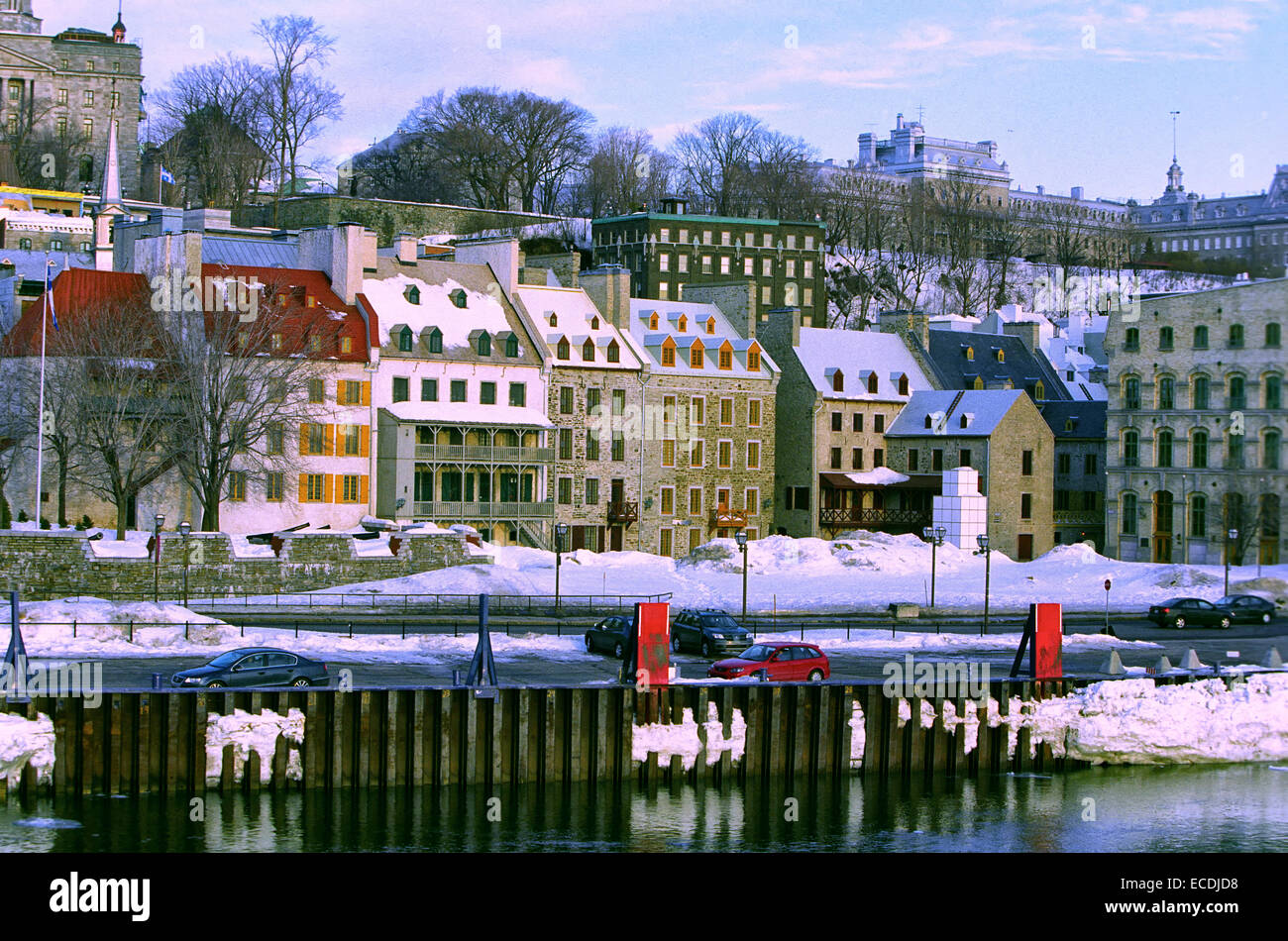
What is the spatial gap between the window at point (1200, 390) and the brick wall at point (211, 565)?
2669cm

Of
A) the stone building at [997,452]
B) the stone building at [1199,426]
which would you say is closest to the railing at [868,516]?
the stone building at [997,452]

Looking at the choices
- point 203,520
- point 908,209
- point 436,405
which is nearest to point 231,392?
point 203,520

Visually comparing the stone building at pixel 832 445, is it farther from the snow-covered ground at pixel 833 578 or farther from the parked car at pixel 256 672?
the parked car at pixel 256 672

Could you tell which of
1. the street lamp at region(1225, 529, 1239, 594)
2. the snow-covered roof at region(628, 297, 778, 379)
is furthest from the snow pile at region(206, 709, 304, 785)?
the snow-covered roof at region(628, 297, 778, 379)

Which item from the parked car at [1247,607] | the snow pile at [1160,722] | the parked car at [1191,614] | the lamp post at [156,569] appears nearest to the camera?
the snow pile at [1160,722]

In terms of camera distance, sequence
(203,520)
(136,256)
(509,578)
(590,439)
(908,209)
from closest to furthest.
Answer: (509,578)
(203,520)
(136,256)
(590,439)
(908,209)

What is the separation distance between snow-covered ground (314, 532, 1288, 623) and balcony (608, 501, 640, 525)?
6.93 metres

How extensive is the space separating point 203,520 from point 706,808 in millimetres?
35332

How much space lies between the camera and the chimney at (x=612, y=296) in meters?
87.1

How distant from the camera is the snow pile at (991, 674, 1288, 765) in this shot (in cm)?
4738

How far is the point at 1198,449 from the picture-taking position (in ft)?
200

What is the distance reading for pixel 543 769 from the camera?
4234 centimetres

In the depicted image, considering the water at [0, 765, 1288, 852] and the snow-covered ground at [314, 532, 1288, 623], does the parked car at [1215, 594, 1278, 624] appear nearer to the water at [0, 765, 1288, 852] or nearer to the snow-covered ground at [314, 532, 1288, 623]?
the snow-covered ground at [314, 532, 1288, 623]
